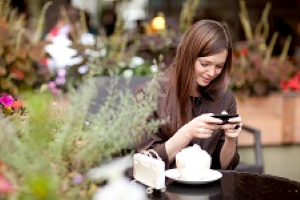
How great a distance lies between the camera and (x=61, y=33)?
416cm

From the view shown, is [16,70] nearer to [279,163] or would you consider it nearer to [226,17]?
[279,163]

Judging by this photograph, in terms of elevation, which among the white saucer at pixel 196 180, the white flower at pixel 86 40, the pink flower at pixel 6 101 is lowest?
the white saucer at pixel 196 180

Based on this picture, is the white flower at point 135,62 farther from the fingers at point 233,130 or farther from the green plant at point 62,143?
the green plant at point 62,143

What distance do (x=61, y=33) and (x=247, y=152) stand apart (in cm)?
167

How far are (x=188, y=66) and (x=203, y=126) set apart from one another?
37 centimetres

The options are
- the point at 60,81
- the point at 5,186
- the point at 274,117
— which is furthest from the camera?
the point at 274,117

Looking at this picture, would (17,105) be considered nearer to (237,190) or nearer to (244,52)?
(237,190)

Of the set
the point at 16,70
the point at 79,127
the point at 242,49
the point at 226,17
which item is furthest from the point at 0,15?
the point at 226,17

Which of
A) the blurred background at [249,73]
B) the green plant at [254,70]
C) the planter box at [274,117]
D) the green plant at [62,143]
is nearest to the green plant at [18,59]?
the blurred background at [249,73]

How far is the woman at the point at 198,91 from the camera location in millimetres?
2287

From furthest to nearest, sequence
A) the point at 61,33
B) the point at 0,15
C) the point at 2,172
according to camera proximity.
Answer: the point at 61,33 < the point at 0,15 < the point at 2,172

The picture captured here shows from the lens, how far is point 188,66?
2314 mm

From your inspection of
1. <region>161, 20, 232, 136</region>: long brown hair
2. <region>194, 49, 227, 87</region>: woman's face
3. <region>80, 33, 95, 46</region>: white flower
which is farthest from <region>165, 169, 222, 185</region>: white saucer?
<region>80, 33, 95, 46</region>: white flower

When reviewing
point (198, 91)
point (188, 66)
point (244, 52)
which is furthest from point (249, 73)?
point (188, 66)
